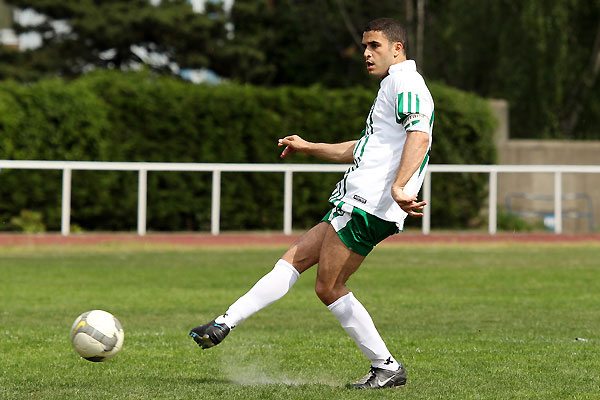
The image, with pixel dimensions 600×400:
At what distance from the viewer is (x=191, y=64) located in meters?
38.7

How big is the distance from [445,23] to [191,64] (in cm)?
1070

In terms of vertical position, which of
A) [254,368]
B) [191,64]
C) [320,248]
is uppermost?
[191,64]

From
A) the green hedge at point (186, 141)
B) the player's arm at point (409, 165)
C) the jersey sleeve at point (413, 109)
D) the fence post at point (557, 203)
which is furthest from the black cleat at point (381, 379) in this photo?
the green hedge at point (186, 141)

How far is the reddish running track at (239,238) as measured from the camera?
58.5 feet

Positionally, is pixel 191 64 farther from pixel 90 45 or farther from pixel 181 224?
pixel 181 224

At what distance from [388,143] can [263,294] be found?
109 cm

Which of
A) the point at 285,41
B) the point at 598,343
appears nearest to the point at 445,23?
the point at 285,41

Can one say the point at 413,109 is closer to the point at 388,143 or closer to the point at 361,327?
the point at 388,143

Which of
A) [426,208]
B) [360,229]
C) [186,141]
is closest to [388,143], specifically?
[360,229]

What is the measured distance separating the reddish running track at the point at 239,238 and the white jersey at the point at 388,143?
12345 millimetres

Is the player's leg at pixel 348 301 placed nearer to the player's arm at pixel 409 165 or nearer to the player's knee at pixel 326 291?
the player's knee at pixel 326 291

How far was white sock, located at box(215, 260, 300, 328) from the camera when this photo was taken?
5.73 metres

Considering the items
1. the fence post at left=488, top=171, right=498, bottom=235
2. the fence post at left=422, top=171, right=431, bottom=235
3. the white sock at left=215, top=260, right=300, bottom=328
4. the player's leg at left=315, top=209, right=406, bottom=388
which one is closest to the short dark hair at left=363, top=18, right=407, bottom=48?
the player's leg at left=315, top=209, right=406, bottom=388

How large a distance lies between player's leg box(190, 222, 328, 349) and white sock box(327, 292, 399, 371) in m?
0.29
